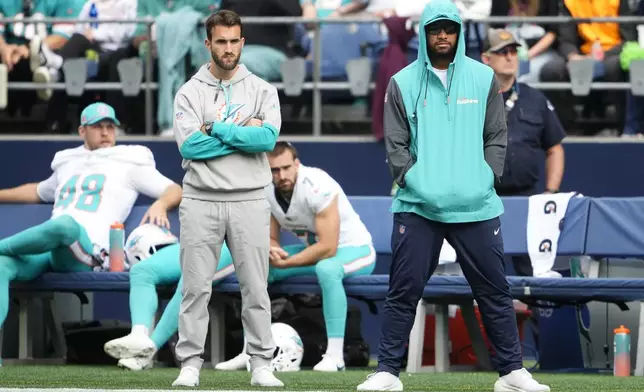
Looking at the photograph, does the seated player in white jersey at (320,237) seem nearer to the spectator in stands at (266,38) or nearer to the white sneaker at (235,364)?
the white sneaker at (235,364)

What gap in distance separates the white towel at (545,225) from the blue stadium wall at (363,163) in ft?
6.46

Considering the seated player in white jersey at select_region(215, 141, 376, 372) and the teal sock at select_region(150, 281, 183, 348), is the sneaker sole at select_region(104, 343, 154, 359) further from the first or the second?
the seated player in white jersey at select_region(215, 141, 376, 372)

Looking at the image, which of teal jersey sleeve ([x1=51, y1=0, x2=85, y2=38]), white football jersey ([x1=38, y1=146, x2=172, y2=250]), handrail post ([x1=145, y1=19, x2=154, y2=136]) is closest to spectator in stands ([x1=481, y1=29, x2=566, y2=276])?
white football jersey ([x1=38, y1=146, x2=172, y2=250])

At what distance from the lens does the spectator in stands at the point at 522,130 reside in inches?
407

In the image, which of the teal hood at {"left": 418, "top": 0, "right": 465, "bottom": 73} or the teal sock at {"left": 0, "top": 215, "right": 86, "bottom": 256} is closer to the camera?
the teal hood at {"left": 418, "top": 0, "right": 465, "bottom": 73}

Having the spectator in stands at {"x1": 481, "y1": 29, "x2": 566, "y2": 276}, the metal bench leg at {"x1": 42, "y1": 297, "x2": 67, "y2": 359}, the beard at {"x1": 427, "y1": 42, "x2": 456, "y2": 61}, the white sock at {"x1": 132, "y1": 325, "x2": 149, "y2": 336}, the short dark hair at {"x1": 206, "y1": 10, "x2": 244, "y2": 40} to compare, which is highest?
the short dark hair at {"x1": 206, "y1": 10, "x2": 244, "y2": 40}

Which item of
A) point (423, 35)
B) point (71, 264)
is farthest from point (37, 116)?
point (423, 35)

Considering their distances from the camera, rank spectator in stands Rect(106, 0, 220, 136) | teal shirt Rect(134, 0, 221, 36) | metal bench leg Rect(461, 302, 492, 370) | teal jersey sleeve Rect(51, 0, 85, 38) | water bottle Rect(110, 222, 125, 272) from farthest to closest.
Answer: teal jersey sleeve Rect(51, 0, 85, 38) < teal shirt Rect(134, 0, 221, 36) < spectator in stands Rect(106, 0, 220, 136) < water bottle Rect(110, 222, 125, 272) < metal bench leg Rect(461, 302, 492, 370)

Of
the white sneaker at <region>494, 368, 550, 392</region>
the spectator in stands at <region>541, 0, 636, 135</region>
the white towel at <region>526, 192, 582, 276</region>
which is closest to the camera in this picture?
the white sneaker at <region>494, 368, 550, 392</region>

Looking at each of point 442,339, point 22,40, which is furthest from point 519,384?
point 22,40

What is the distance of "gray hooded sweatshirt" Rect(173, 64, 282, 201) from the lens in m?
7.29

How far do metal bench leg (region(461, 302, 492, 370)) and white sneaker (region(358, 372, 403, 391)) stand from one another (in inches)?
121

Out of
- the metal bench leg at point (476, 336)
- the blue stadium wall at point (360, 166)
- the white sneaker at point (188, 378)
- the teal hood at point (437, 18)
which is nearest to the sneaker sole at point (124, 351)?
the white sneaker at point (188, 378)

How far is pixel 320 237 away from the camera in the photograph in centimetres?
947
